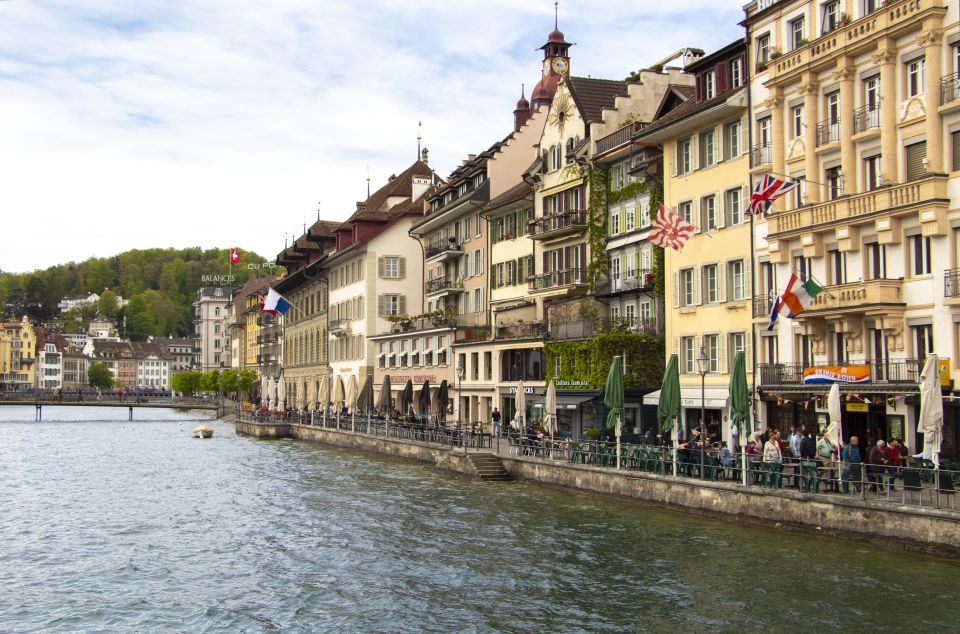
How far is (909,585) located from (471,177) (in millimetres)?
48359

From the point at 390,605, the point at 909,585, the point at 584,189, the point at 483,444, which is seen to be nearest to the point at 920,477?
the point at 909,585

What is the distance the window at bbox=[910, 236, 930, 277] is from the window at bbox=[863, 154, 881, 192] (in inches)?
98.0

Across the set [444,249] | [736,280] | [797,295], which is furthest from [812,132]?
[444,249]

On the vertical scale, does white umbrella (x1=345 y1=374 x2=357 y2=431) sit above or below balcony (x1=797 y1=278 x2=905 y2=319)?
below

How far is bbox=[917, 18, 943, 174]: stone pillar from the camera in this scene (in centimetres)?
3195

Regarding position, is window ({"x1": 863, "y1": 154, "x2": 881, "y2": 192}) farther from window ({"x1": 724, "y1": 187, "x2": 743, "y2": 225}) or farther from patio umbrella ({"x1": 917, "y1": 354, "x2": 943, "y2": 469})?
patio umbrella ({"x1": 917, "y1": 354, "x2": 943, "y2": 469})

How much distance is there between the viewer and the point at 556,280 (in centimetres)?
5469

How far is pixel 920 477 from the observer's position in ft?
84.6

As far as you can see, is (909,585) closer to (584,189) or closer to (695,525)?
(695,525)

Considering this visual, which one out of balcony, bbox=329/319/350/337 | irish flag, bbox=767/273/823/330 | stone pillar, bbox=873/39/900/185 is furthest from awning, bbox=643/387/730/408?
balcony, bbox=329/319/350/337

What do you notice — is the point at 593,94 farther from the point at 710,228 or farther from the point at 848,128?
the point at 848,128

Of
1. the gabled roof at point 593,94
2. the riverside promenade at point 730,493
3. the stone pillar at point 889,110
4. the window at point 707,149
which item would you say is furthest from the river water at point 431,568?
the gabled roof at point 593,94

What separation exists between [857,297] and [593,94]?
2465 centimetres

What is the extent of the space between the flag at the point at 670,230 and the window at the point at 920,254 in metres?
7.85
